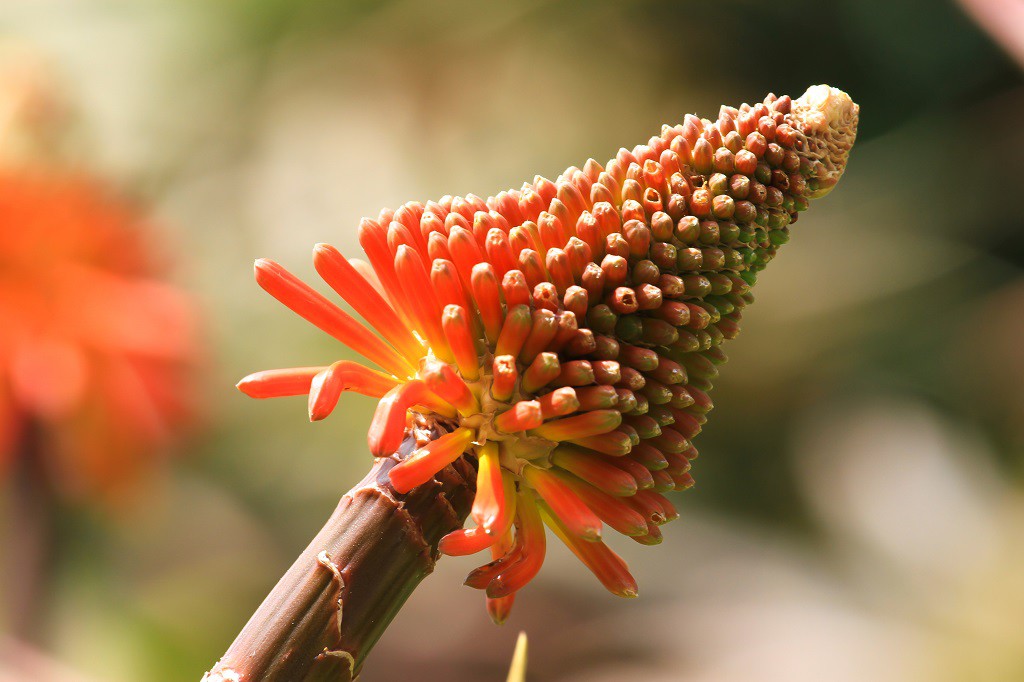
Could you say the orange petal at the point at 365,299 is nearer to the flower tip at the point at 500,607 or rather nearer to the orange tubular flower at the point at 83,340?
the flower tip at the point at 500,607

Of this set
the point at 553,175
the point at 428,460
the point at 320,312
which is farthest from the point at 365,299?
the point at 553,175

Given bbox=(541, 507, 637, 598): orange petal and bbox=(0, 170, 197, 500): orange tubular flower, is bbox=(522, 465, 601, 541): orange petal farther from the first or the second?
bbox=(0, 170, 197, 500): orange tubular flower

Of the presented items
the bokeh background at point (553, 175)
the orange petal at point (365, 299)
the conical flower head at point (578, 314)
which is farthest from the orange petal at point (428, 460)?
the bokeh background at point (553, 175)

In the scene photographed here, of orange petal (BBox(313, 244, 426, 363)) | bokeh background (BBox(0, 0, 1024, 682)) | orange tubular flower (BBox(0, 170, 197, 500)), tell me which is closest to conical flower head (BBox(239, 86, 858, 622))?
orange petal (BBox(313, 244, 426, 363))

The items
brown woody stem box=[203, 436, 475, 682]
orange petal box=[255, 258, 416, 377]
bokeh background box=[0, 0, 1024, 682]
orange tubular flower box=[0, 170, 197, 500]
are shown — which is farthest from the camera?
bokeh background box=[0, 0, 1024, 682]

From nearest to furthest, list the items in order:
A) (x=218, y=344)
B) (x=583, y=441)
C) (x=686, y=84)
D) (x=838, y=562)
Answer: (x=583, y=441), (x=838, y=562), (x=218, y=344), (x=686, y=84)

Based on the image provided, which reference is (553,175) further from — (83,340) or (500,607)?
(500,607)

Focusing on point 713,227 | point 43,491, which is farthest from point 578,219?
point 43,491

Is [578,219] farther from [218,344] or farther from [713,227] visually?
[218,344]
